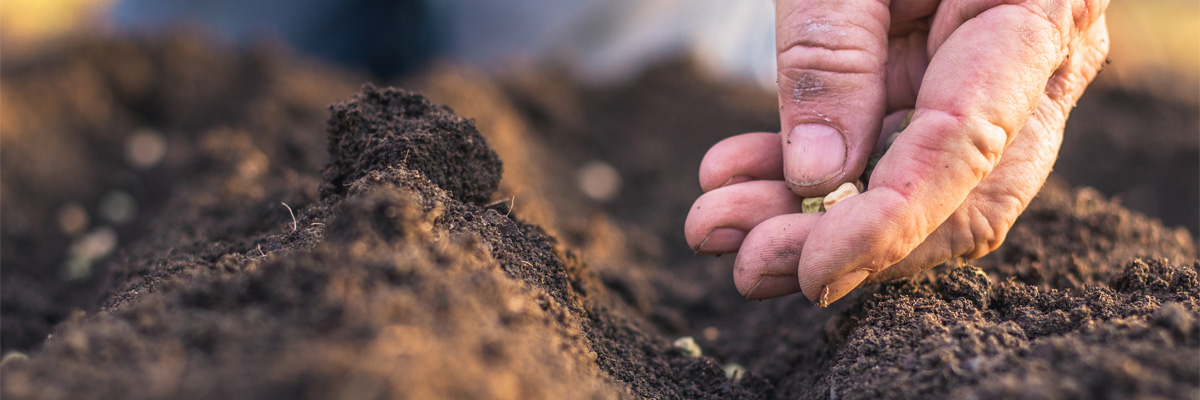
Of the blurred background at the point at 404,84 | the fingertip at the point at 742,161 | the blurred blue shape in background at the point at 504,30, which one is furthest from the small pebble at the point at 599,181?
the fingertip at the point at 742,161

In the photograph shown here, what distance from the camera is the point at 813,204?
5.45 feet

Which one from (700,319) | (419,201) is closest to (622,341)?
(419,201)

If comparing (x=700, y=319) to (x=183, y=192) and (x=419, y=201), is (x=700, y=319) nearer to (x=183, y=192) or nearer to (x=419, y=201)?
(x=419, y=201)

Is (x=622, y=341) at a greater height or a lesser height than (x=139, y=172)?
lesser

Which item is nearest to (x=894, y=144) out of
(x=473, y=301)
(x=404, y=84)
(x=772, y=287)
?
(x=772, y=287)

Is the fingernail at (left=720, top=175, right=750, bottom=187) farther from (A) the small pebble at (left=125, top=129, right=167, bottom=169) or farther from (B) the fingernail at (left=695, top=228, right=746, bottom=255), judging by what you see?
(A) the small pebble at (left=125, top=129, right=167, bottom=169)

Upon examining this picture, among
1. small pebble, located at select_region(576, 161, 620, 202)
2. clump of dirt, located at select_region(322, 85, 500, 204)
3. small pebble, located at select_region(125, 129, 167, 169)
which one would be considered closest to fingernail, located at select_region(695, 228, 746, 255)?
clump of dirt, located at select_region(322, 85, 500, 204)

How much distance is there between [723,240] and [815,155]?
0.98 ft

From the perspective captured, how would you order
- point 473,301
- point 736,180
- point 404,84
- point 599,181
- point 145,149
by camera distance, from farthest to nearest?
point 404,84, point 599,181, point 145,149, point 736,180, point 473,301

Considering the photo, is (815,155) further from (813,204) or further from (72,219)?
(72,219)

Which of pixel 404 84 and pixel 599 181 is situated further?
pixel 404 84

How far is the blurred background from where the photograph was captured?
3275 millimetres

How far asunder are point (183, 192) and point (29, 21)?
4.27 meters

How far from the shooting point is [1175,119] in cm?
475
